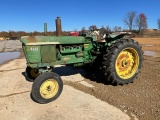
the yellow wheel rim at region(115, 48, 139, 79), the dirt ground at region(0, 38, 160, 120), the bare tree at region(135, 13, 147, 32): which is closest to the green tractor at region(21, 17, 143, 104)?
the yellow wheel rim at region(115, 48, 139, 79)

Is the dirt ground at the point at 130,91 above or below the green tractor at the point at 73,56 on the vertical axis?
below

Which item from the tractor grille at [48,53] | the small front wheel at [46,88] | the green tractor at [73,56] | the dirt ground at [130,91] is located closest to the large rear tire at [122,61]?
the green tractor at [73,56]

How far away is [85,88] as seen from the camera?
21.1 feet

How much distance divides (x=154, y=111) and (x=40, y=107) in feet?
8.00

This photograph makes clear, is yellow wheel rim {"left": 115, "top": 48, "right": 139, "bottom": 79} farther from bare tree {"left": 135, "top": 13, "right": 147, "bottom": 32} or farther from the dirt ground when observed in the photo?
bare tree {"left": 135, "top": 13, "right": 147, "bottom": 32}

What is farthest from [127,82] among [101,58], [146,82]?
[101,58]

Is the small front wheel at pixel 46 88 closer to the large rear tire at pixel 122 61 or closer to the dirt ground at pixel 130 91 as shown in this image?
the dirt ground at pixel 130 91

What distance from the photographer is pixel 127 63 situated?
691 centimetres

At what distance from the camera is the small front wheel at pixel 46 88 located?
5270 mm

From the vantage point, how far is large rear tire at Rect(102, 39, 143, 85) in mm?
6355

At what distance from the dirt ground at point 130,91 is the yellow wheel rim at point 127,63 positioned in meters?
0.34

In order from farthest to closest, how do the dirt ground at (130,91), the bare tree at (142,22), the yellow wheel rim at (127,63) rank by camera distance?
the bare tree at (142,22) < the yellow wheel rim at (127,63) < the dirt ground at (130,91)

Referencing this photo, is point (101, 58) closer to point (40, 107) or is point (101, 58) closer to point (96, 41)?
point (96, 41)

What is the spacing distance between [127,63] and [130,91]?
3.75 ft
